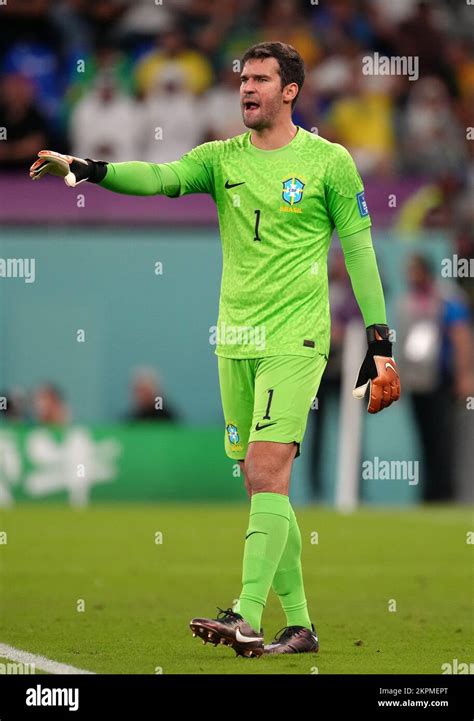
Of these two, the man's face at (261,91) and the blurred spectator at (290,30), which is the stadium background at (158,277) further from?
the man's face at (261,91)

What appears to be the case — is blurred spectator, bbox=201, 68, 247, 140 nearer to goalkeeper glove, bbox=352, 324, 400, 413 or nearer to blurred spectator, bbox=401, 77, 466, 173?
blurred spectator, bbox=401, 77, 466, 173

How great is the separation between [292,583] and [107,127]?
1208cm

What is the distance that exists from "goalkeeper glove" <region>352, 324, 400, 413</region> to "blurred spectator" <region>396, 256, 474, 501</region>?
30.8ft

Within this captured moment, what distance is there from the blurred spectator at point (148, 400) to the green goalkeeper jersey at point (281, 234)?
403 inches

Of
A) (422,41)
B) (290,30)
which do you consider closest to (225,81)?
(290,30)

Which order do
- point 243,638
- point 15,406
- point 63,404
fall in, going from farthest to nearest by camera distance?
point 63,404, point 15,406, point 243,638

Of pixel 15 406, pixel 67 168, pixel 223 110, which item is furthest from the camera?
pixel 223 110

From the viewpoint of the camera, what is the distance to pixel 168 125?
1906 centimetres

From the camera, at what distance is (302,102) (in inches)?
779

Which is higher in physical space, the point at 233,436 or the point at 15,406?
the point at 15,406

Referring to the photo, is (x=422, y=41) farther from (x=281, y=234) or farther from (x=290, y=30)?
(x=281, y=234)

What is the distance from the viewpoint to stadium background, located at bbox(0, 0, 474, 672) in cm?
1738

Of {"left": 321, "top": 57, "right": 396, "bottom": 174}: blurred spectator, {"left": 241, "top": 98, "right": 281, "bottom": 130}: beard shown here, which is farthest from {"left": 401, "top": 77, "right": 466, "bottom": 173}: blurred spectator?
{"left": 241, "top": 98, "right": 281, "bottom": 130}: beard
